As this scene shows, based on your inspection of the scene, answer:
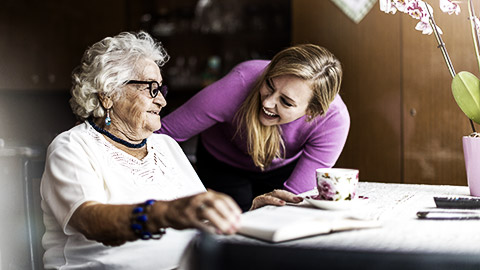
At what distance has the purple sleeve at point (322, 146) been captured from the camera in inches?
80.5

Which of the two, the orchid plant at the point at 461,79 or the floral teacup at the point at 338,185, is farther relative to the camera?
the orchid plant at the point at 461,79

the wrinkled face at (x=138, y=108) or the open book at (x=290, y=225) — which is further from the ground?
the wrinkled face at (x=138, y=108)

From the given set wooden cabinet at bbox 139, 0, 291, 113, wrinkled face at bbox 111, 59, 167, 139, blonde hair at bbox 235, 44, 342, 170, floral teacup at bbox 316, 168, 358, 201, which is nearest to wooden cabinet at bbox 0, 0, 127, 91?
wooden cabinet at bbox 139, 0, 291, 113

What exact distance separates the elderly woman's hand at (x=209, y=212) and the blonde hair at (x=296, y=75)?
97 cm

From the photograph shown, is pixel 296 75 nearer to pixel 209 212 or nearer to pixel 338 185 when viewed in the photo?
pixel 338 185

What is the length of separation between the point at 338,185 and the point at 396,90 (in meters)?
2.22

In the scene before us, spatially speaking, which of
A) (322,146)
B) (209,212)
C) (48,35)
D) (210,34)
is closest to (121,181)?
(209,212)

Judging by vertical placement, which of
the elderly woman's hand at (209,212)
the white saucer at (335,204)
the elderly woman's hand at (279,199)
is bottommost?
the elderly woman's hand at (279,199)

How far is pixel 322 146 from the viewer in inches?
82.1

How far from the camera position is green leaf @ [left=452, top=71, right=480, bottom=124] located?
158 cm

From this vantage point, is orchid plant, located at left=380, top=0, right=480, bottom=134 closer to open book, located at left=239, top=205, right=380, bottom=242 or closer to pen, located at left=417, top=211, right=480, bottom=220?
pen, located at left=417, top=211, right=480, bottom=220

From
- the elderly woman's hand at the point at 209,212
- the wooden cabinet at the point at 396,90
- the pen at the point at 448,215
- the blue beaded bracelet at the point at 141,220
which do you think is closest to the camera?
the elderly woman's hand at the point at 209,212

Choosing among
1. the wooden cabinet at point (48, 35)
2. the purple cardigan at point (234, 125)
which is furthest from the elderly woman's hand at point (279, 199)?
the wooden cabinet at point (48, 35)

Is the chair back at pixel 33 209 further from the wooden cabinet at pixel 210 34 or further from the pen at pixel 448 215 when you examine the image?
the wooden cabinet at pixel 210 34
